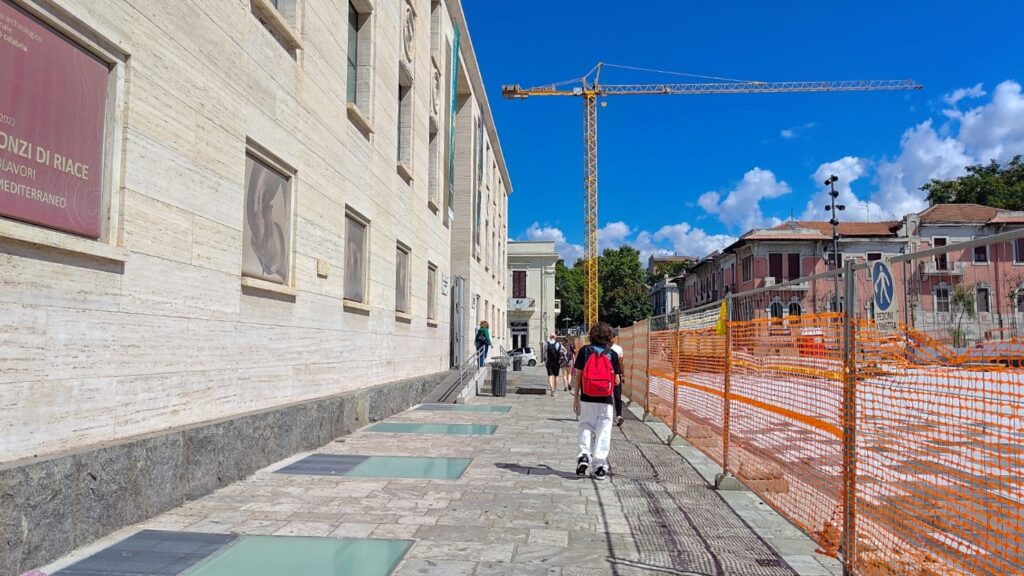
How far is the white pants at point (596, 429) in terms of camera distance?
749cm

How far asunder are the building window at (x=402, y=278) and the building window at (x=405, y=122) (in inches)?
75.4

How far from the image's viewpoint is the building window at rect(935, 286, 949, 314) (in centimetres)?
365

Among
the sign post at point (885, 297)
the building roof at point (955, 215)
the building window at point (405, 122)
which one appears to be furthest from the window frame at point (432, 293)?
the building roof at point (955, 215)

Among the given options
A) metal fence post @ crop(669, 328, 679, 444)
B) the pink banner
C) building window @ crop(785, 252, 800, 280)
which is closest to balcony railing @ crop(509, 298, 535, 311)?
building window @ crop(785, 252, 800, 280)

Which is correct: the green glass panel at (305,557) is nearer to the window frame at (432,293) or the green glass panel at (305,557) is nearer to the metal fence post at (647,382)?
the metal fence post at (647,382)

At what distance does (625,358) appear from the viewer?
61.9ft

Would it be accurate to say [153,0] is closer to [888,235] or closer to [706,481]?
[706,481]

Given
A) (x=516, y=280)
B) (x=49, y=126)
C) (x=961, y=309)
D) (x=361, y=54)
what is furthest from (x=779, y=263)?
(x=49, y=126)

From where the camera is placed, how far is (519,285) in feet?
215

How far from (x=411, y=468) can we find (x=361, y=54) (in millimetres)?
7885

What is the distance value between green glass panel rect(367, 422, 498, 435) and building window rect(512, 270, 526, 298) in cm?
5281

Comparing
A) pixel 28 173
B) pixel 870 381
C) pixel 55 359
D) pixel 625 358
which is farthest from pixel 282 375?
pixel 625 358

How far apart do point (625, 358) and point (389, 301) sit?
7.29 metres

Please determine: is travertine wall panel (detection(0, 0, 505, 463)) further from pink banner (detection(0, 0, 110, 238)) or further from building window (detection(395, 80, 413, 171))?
building window (detection(395, 80, 413, 171))
